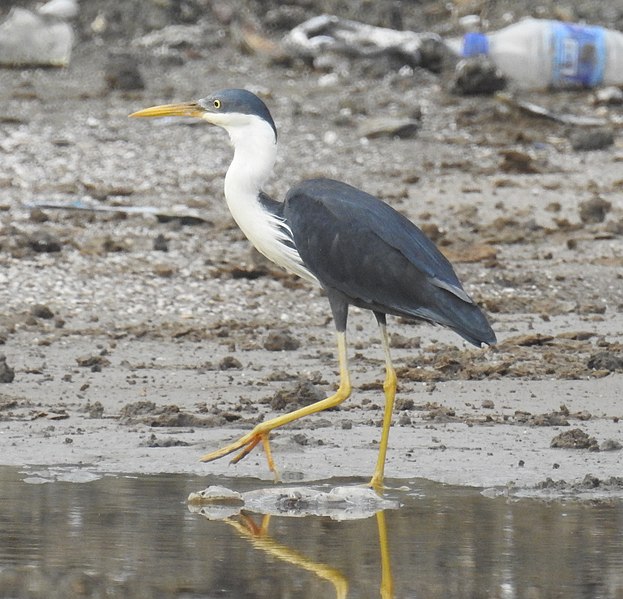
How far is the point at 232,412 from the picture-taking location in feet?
26.2

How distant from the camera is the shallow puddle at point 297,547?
4855 mm

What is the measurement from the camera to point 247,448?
6.92 metres

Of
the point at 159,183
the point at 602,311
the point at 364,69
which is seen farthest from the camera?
the point at 364,69

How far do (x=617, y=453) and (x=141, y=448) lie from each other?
6.77 feet

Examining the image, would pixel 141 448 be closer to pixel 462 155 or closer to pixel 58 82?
pixel 462 155

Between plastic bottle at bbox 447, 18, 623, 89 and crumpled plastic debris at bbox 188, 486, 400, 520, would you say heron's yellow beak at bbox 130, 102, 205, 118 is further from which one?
plastic bottle at bbox 447, 18, 623, 89

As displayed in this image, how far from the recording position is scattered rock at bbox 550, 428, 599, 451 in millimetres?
7176

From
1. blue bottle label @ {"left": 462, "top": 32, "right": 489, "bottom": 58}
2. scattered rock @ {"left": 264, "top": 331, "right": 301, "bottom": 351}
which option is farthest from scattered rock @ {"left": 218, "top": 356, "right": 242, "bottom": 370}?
blue bottle label @ {"left": 462, "top": 32, "right": 489, "bottom": 58}

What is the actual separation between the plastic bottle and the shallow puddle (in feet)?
38.5

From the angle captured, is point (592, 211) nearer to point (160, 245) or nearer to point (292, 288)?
point (292, 288)

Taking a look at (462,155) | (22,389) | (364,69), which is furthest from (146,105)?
(22,389)

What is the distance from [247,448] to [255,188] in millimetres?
1280

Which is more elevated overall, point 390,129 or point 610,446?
point 610,446

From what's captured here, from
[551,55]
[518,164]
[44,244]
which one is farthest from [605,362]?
[551,55]
